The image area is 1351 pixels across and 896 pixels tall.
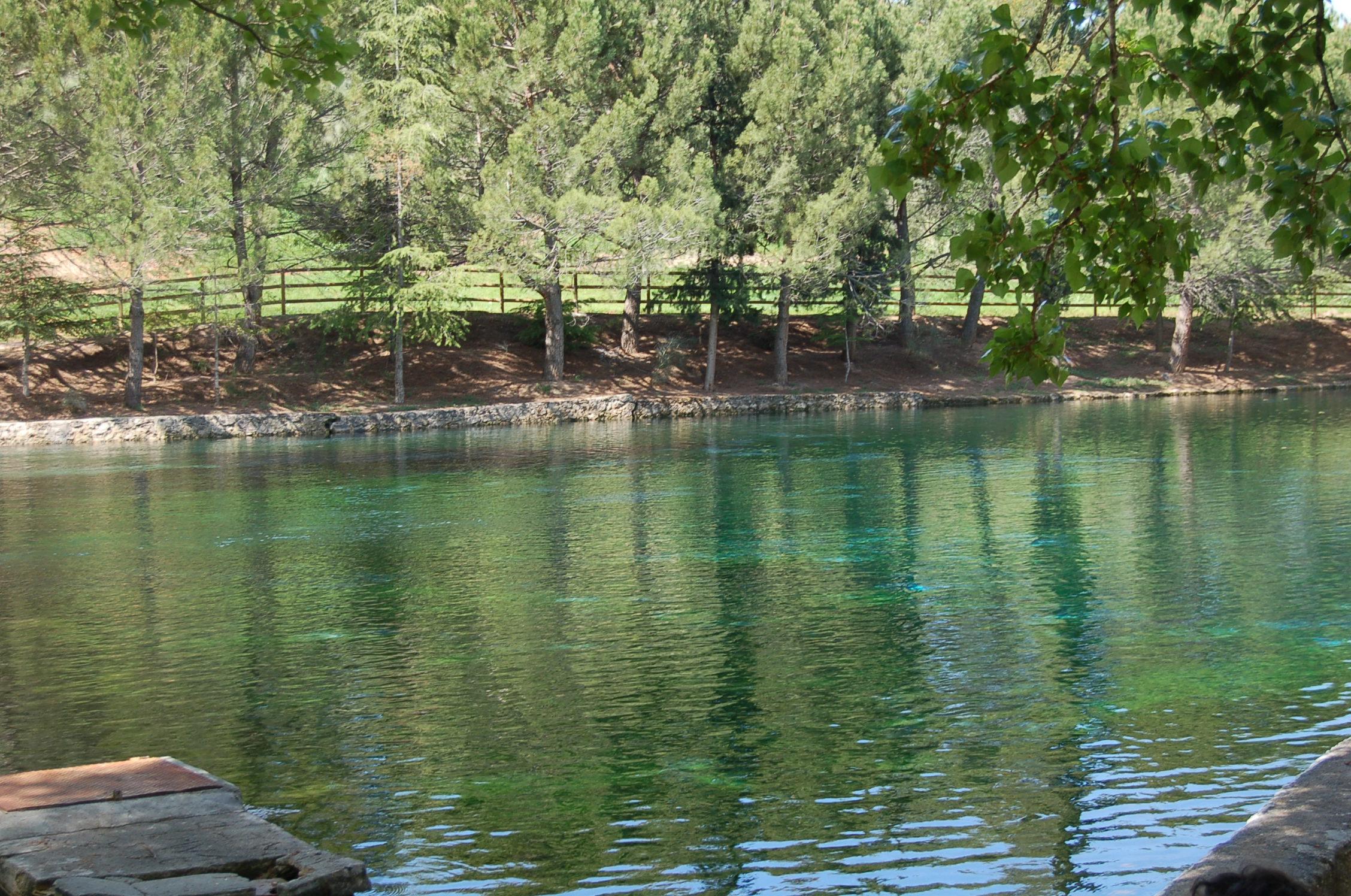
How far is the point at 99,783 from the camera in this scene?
608 cm

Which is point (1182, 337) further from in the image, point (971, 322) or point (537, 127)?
point (537, 127)

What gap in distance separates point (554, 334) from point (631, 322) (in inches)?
164

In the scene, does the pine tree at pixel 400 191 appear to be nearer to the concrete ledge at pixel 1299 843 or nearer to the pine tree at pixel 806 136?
the pine tree at pixel 806 136

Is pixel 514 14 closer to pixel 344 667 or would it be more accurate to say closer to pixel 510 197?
pixel 510 197

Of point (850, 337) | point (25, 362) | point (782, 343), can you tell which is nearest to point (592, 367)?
point (782, 343)

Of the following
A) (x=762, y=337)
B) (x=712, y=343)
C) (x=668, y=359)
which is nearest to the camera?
(x=712, y=343)

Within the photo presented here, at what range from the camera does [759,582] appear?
12203 mm

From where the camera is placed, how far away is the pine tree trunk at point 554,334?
35.3 meters

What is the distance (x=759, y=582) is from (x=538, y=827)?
6.02m

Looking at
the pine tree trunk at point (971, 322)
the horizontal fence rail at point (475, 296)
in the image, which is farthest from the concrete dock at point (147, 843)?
the pine tree trunk at point (971, 322)

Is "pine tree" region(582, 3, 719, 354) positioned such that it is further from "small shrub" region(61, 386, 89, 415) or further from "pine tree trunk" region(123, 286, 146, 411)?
"small shrub" region(61, 386, 89, 415)

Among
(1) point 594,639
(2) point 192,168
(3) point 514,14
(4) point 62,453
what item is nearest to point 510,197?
(3) point 514,14

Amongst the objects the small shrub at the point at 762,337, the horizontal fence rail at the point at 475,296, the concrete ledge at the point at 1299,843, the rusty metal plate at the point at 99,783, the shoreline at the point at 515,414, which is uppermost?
the horizontal fence rail at the point at 475,296

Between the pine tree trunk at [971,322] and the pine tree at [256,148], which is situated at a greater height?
the pine tree at [256,148]
